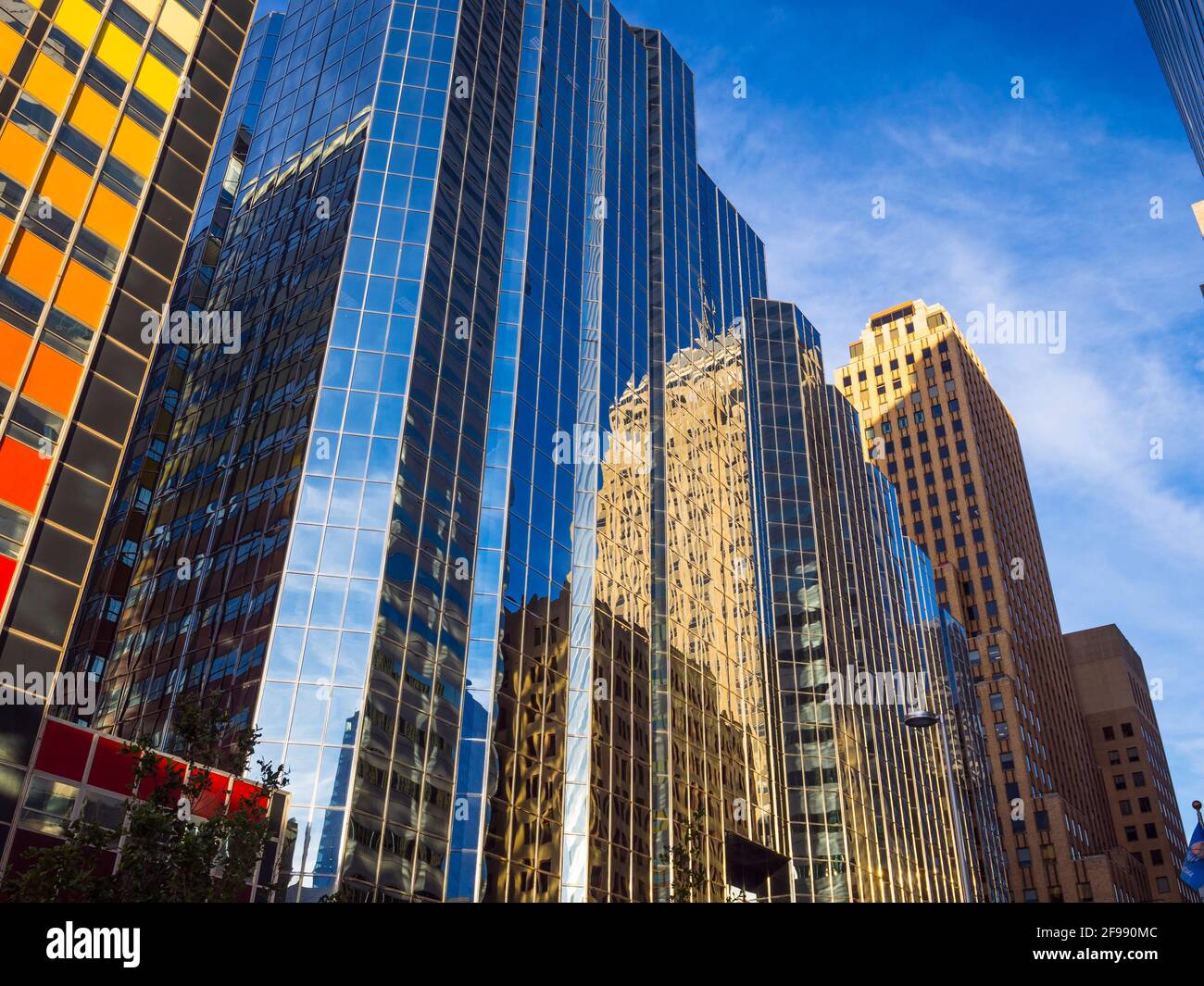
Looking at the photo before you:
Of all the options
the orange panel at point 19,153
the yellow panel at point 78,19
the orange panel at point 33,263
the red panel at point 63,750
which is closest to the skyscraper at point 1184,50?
the yellow panel at point 78,19

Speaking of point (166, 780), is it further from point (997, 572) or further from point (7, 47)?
point (997, 572)

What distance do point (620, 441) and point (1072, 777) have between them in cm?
9852

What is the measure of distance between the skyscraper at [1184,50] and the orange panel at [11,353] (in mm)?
52297

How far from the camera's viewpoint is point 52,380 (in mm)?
30141

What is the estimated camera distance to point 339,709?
139ft

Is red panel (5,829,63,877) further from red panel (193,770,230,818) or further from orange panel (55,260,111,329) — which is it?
orange panel (55,260,111,329)

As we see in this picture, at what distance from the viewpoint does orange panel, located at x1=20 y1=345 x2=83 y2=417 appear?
29.6 meters

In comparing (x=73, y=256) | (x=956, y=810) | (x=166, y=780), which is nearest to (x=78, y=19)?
(x=73, y=256)

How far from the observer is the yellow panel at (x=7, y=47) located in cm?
3131

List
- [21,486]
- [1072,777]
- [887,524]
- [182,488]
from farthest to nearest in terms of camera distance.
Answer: [1072,777]
[887,524]
[182,488]
[21,486]

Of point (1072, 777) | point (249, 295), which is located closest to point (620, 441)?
point (249, 295)
